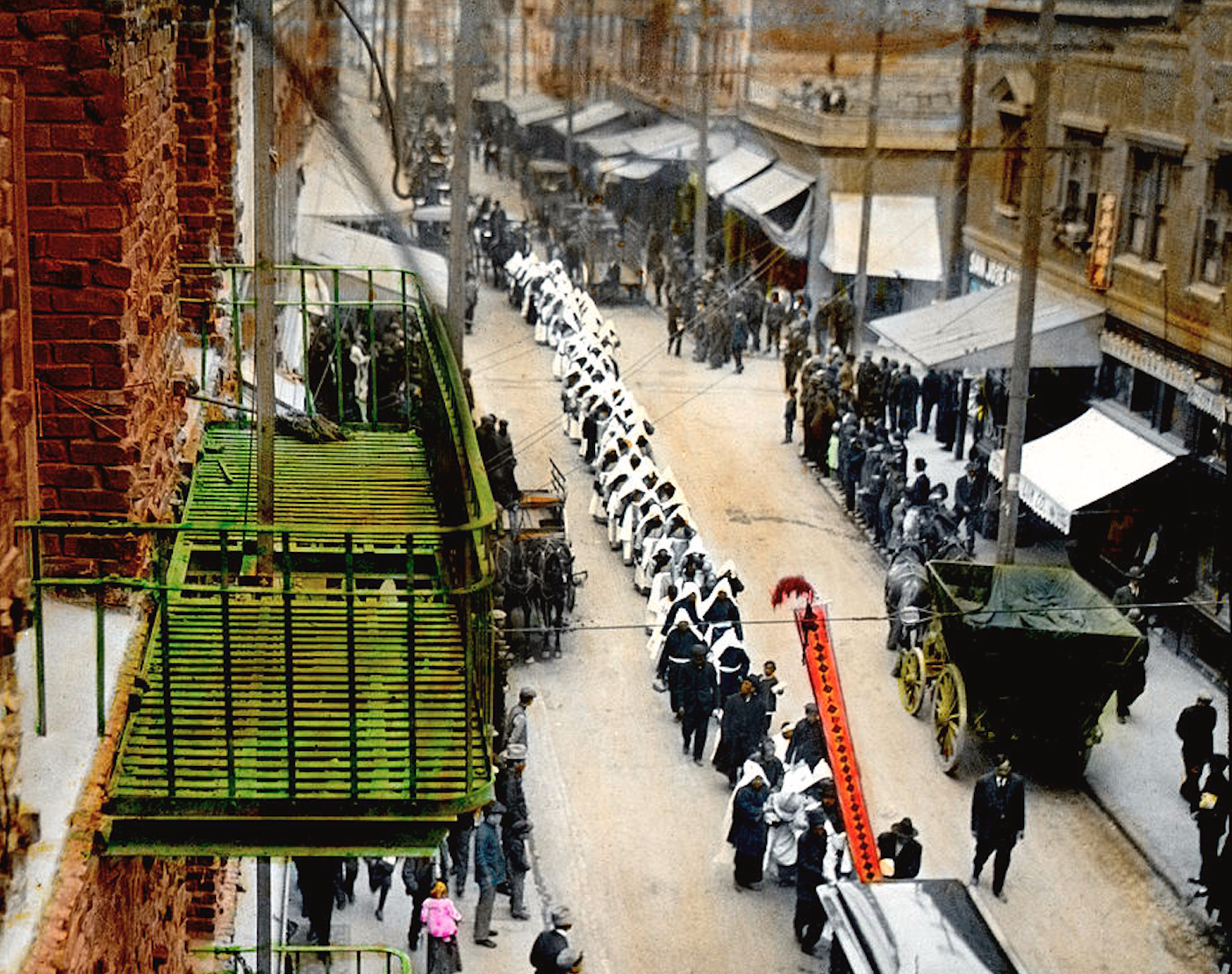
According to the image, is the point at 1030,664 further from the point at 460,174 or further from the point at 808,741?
the point at 460,174

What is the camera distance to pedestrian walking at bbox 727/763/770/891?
39.6 feet

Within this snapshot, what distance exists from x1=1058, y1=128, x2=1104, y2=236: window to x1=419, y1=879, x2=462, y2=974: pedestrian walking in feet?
33.7

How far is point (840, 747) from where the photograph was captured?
1182 centimetres

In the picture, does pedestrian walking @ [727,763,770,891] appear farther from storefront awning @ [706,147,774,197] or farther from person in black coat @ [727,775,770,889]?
storefront awning @ [706,147,774,197]

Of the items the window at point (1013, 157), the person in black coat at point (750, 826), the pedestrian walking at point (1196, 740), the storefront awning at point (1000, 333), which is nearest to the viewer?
the person in black coat at point (750, 826)

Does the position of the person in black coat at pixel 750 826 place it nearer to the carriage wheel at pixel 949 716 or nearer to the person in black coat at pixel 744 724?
the person in black coat at pixel 744 724

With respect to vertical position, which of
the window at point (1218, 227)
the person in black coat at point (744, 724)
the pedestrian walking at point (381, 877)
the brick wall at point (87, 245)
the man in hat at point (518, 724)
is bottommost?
the pedestrian walking at point (381, 877)

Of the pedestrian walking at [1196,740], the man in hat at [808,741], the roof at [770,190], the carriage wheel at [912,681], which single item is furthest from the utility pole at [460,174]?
the roof at [770,190]

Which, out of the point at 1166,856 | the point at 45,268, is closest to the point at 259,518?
the point at 45,268

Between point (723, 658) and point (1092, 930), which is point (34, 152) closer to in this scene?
point (1092, 930)

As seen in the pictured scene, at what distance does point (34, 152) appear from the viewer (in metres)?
5.33

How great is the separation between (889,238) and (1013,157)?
4651 millimetres

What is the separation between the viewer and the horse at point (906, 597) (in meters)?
15.6

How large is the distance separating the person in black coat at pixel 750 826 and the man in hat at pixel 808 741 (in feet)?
1.48
